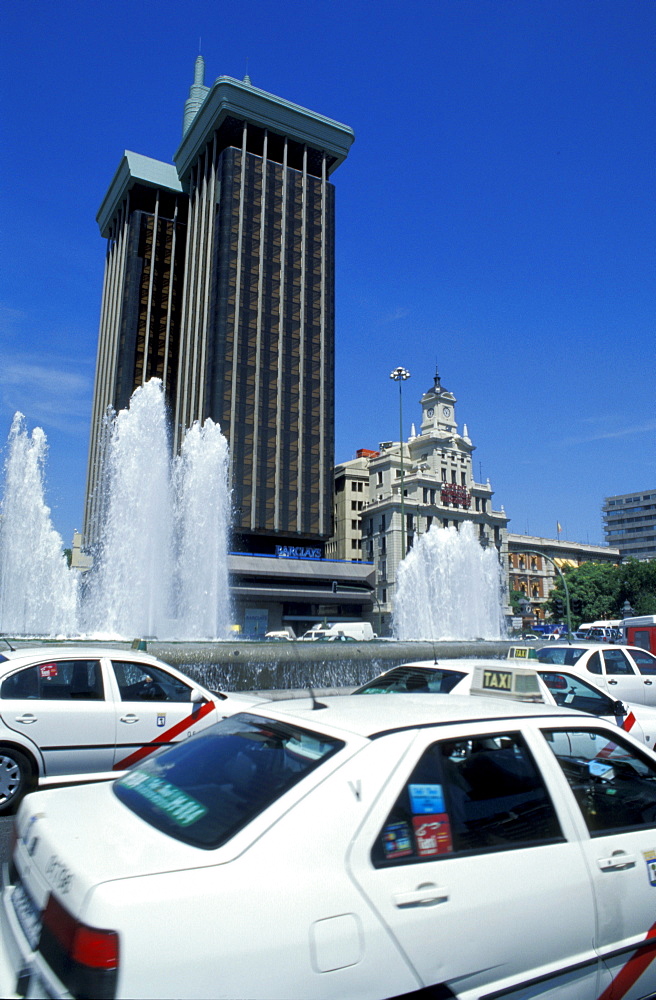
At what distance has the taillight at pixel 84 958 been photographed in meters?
1.87

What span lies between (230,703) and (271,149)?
78084 mm

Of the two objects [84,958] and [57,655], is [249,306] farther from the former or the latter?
[84,958]

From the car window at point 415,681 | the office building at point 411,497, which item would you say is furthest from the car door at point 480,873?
the office building at point 411,497

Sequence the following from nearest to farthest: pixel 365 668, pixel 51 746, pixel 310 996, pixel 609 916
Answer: pixel 310 996, pixel 609 916, pixel 51 746, pixel 365 668

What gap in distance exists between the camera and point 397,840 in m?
2.40

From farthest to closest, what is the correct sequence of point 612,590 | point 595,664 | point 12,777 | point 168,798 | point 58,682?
1. point 612,590
2. point 595,664
3. point 58,682
4. point 12,777
5. point 168,798

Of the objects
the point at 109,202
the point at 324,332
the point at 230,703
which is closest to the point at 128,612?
the point at 230,703

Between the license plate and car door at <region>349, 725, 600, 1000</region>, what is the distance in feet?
3.41

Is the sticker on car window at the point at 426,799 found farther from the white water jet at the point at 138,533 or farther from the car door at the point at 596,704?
the white water jet at the point at 138,533

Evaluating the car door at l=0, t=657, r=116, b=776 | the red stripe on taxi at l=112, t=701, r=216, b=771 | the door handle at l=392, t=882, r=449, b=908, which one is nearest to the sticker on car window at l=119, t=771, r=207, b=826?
the door handle at l=392, t=882, r=449, b=908

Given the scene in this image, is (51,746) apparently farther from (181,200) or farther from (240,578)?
(181,200)

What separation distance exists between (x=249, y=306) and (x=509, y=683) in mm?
65766

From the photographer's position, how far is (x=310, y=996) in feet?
6.59

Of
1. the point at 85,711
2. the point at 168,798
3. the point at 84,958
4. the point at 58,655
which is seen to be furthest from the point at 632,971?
the point at 58,655
